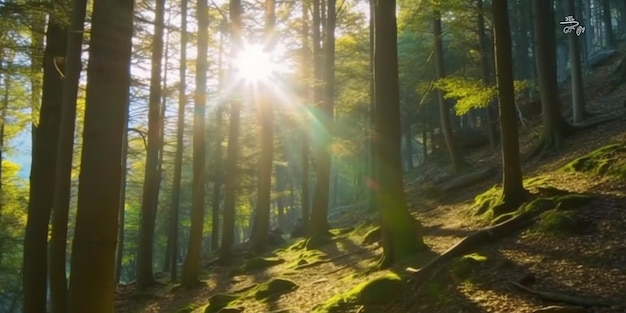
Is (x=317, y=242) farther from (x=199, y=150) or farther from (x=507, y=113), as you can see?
(x=507, y=113)

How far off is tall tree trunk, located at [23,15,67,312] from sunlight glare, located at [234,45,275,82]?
8.12 m

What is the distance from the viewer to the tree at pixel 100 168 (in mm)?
3393

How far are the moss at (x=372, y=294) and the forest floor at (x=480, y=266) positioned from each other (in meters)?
0.10

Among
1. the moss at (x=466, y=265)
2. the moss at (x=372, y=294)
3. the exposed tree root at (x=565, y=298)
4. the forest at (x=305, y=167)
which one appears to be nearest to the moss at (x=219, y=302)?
the forest at (x=305, y=167)

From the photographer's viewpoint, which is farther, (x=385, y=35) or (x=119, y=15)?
(x=385, y=35)

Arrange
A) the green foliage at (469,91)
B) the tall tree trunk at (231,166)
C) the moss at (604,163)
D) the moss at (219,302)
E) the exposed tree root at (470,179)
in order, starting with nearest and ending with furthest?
the moss at (604,163), the moss at (219,302), the green foliage at (469,91), the exposed tree root at (470,179), the tall tree trunk at (231,166)

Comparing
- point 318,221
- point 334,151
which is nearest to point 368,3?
point 334,151

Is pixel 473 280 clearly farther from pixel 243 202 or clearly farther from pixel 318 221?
pixel 243 202

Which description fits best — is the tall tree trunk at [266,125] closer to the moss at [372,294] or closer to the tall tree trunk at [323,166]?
the tall tree trunk at [323,166]

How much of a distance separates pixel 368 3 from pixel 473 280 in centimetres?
1456

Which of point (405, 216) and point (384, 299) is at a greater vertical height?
point (405, 216)

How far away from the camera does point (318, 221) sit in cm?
1583

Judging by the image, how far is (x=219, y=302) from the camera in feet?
33.3

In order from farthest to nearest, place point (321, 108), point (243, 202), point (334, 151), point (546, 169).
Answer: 1. point (243, 202)
2. point (321, 108)
3. point (334, 151)
4. point (546, 169)
